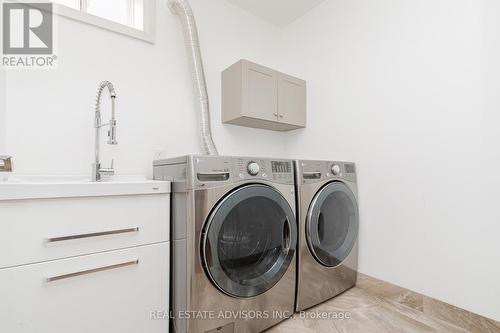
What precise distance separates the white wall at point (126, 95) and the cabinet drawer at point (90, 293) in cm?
70

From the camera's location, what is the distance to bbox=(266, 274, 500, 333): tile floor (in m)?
1.32

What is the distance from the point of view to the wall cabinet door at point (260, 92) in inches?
73.9

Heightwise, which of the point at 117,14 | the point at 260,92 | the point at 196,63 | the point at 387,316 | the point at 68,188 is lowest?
the point at 387,316

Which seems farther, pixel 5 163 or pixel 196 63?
pixel 196 63

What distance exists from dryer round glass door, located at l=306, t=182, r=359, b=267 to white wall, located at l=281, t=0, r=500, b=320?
14cm

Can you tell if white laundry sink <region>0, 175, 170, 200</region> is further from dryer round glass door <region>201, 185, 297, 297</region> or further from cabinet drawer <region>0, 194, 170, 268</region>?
dryer round glass door <region>201, 185, 297, 297</region>

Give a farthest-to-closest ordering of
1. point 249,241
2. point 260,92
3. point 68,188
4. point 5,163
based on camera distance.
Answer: point 260,92
point 249,241
point 5,163
point 68,188

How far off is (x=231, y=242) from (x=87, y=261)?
0.62m

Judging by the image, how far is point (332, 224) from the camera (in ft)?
5.50

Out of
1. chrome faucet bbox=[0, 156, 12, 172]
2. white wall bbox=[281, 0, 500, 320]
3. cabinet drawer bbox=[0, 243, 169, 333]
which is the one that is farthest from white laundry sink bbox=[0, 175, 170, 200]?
white wall bbox=[281, 0, 500, 320]

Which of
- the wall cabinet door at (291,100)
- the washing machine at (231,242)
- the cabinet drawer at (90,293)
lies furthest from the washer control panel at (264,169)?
the wall cabinet door at (291,100)
